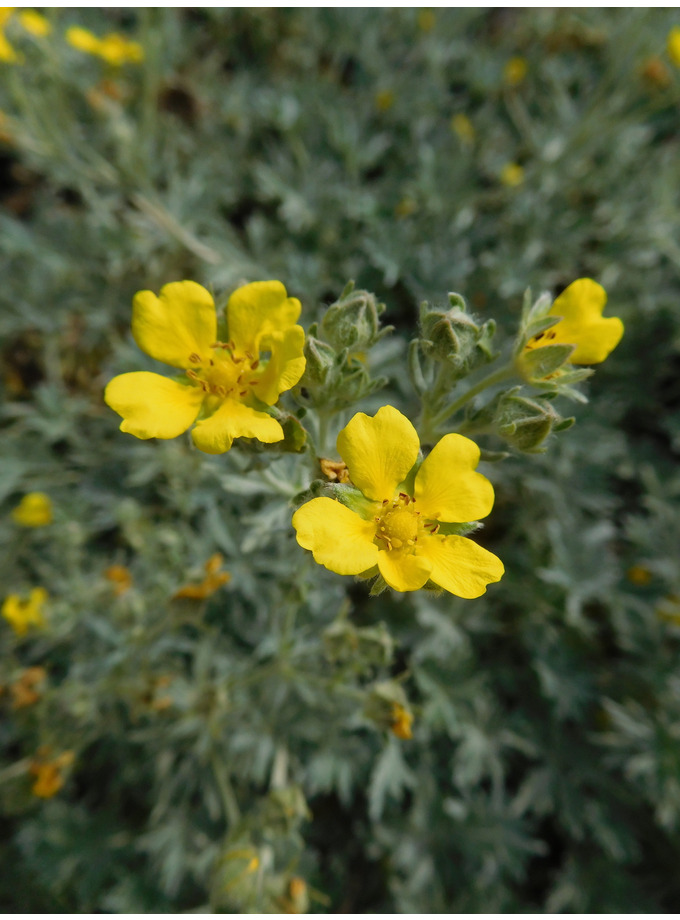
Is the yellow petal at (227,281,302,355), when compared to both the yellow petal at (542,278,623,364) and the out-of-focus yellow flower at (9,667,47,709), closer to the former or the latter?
the yellow petal at (542,278,623,364)

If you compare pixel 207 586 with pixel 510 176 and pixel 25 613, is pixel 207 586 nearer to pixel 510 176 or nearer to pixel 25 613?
pixel 25 613

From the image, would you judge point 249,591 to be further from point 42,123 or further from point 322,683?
point 42,123

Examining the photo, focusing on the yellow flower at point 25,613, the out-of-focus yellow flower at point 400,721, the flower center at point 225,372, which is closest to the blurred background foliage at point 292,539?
the yellow flower at point 25,613

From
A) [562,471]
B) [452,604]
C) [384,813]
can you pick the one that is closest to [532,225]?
[562,471]

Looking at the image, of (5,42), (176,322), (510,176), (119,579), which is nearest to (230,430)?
(176,322)

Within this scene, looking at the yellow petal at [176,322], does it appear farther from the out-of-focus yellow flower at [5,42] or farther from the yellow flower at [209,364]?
the out-of-focus yellow flower at [5,42]

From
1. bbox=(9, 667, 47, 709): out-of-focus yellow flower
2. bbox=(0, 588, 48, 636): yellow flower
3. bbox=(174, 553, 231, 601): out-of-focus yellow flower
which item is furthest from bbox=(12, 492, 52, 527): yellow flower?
bbox=(174, 553, 231, 601): out-of-focus yellow flower

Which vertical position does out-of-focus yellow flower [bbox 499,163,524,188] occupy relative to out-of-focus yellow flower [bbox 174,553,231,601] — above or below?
above

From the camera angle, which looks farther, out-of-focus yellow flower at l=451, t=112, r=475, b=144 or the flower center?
out-of-focus yellow flower at l=451, t=112, r=475, b=144

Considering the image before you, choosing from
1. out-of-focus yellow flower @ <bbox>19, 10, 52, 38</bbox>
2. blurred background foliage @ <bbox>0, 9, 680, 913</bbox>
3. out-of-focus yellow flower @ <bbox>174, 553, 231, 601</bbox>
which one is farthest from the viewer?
out-of-focus yellow flower @ <bbox>19, 10, 52, 38</bbox>
